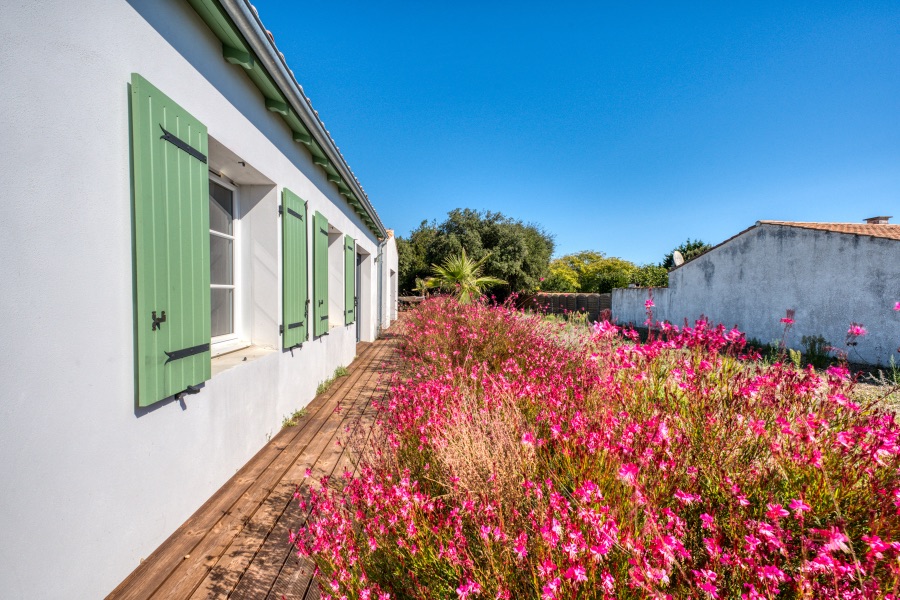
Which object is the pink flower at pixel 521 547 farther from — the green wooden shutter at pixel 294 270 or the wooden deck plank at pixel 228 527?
the green wooden shutter at pixel 294 270

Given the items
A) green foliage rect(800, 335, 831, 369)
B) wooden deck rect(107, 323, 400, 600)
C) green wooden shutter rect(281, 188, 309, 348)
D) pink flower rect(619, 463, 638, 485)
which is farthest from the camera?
green foliage rect(800, 335, 831, 369)

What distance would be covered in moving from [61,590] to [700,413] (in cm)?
292

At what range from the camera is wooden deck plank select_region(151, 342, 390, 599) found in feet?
6.44

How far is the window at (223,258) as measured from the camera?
3.32 metres

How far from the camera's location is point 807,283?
1049 cm

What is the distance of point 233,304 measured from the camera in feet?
12.0

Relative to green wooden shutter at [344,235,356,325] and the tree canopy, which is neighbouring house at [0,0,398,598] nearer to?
green wooden shutter at [344,235,356,325]

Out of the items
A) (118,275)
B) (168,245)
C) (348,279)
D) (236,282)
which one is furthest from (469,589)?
(348,279)

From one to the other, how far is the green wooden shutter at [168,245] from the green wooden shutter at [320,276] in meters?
2.18

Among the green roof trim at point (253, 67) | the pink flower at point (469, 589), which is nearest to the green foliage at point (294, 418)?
the green roof trim at point (253, 67)

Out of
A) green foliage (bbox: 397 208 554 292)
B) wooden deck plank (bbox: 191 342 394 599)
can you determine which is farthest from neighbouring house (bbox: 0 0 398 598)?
green foliage (bbox: 397 208 554 292)

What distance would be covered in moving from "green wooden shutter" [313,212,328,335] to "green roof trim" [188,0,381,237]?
87 centimetres

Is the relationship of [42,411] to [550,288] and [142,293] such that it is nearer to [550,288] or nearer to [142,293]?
[142,293]

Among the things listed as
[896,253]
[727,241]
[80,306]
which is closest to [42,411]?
[80,306]
